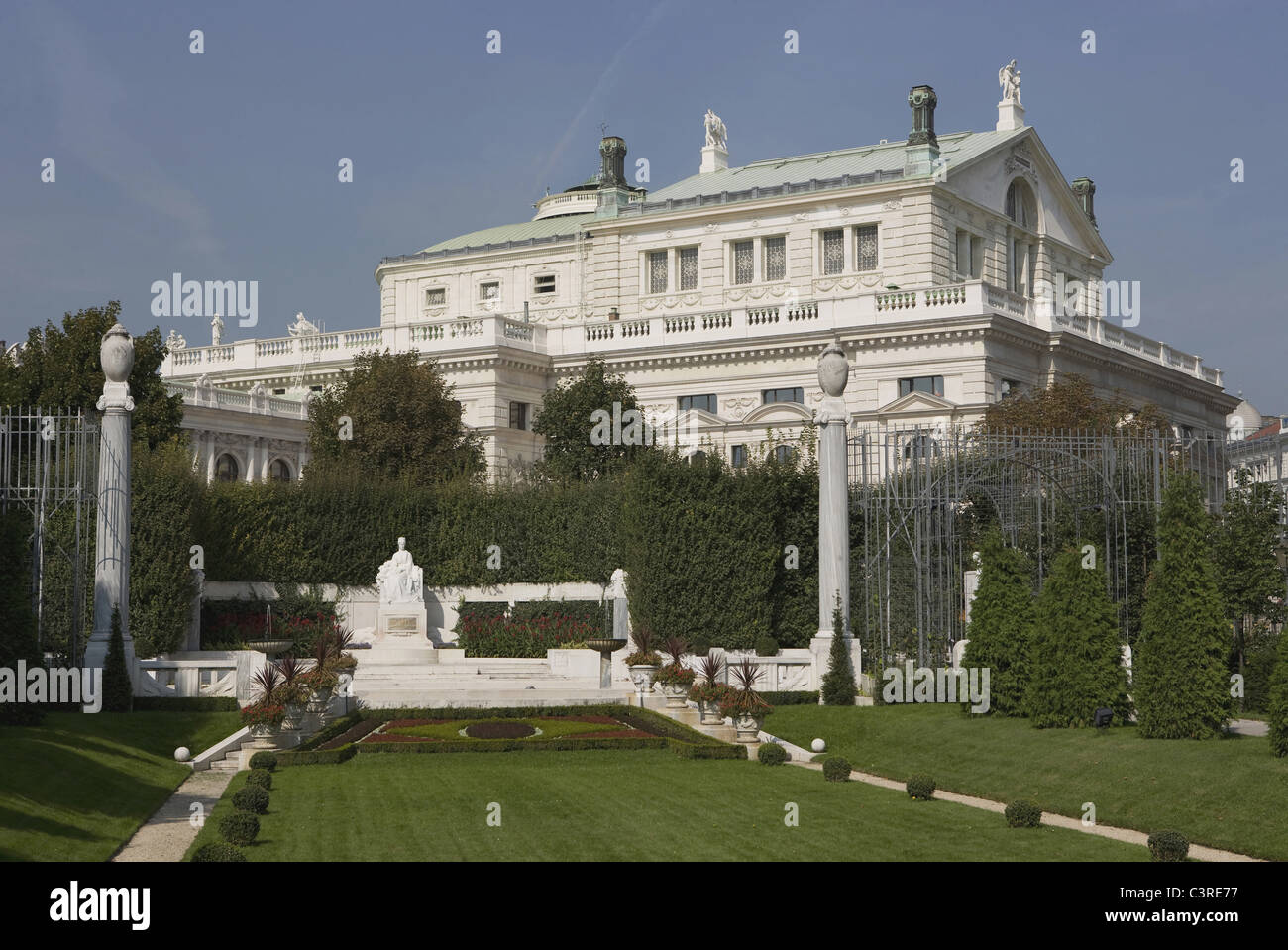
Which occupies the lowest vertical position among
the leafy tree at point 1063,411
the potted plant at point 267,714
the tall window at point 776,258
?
the potted plant at point 267,714

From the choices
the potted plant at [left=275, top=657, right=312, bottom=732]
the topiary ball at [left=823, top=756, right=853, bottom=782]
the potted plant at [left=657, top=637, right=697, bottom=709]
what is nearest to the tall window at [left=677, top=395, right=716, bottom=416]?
the potted plant at [left=657, top=637, right=697, bottom=709]

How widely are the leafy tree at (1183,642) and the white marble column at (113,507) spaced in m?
19.4

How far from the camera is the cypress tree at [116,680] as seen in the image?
30.1 metres

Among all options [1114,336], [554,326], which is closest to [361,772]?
[554,326]

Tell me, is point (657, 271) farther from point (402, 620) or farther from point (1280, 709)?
point (1280, 709)

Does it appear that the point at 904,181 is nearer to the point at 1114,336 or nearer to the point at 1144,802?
the point at 1114,336

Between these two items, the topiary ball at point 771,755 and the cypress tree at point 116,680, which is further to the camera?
the cypress tree at point 116,680

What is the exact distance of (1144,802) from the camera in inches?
771

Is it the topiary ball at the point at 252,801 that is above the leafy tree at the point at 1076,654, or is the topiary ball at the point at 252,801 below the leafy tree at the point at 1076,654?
below

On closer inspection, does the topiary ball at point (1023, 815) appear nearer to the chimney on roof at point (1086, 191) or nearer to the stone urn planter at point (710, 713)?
the stone urn planter at point (710, 713)

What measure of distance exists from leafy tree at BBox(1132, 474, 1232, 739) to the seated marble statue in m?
24.0

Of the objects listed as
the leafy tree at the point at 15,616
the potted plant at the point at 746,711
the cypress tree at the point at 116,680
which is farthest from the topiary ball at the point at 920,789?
the cypress tree at the point at 116,680

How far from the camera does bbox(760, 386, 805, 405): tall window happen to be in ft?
203

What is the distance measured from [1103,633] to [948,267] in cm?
4128
